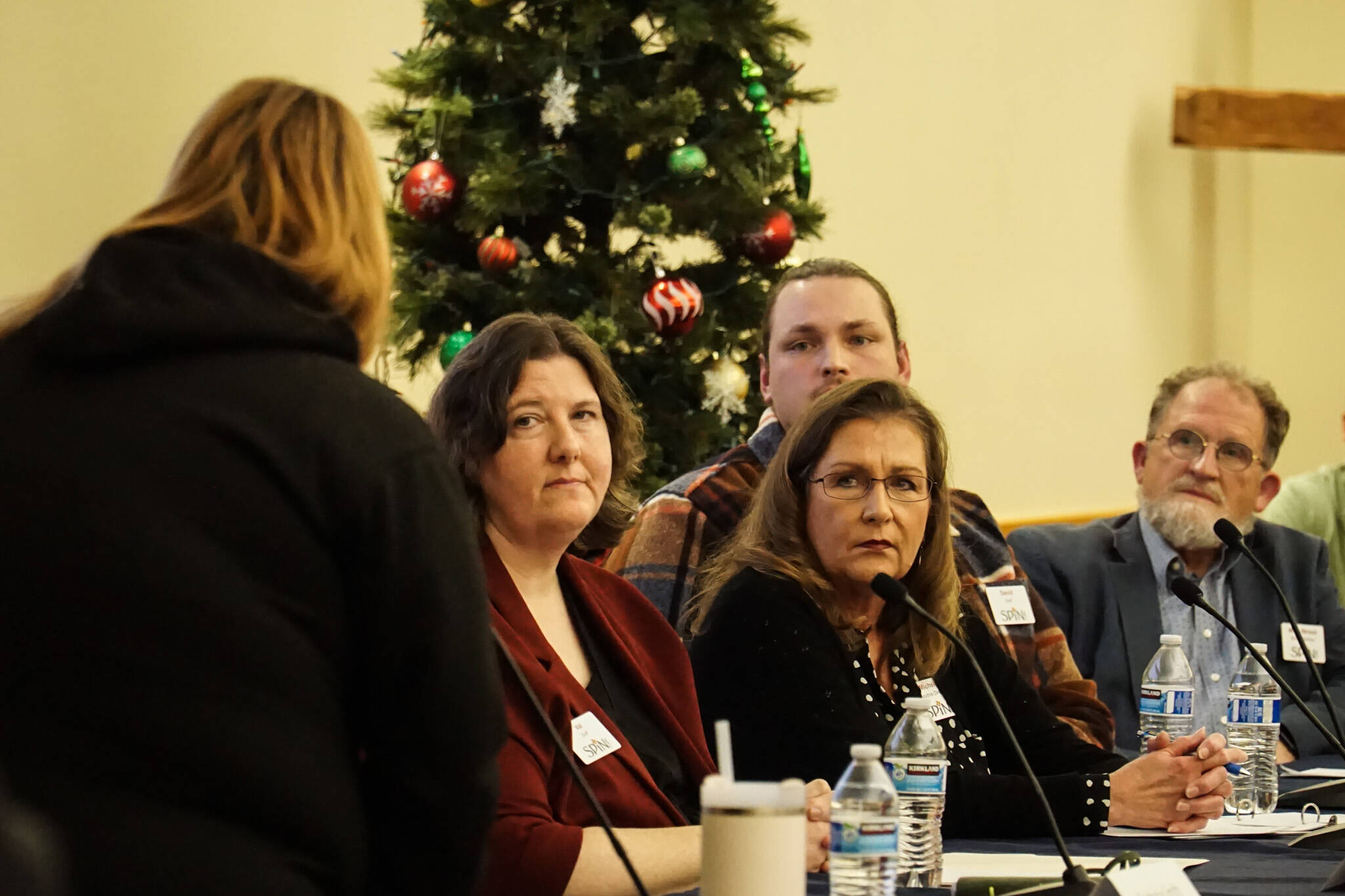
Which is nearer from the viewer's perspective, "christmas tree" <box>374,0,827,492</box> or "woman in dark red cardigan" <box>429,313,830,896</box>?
"woman in dark red cardigan" <box>429,313,830,896</box>

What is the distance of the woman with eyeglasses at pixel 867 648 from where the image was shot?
7.31 ft

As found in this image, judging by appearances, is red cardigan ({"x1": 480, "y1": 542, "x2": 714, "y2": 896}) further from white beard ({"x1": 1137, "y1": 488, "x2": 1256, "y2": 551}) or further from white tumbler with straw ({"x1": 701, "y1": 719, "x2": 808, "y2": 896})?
white beard ({"x1": 1137, "y1": 488, "x2": 1256, "y2": 551})

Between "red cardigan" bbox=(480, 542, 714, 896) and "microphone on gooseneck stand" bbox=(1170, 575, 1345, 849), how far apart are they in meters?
0.78

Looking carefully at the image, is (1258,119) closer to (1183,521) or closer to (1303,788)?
(1183,521)

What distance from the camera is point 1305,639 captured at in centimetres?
365

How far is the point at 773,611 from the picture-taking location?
7.46 ft

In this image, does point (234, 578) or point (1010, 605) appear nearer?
point (234, 578)

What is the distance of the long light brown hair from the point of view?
2383 mm

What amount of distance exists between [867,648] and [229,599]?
132cm

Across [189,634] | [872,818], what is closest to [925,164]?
[872,818]

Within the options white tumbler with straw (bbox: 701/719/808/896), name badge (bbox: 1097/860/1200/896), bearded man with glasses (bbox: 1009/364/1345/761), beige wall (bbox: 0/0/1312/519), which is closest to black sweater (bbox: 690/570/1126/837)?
name badge (bbox: 1097/860/1200/896)

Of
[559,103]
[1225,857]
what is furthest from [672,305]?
[1225,857]

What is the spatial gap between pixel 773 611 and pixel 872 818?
729 millimetres

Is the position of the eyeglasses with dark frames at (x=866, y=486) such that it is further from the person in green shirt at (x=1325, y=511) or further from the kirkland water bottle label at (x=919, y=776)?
the person in green shirt at (x=1325, y=511)
